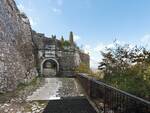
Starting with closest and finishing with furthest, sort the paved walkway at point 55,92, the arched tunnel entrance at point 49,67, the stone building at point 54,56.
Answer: the paved walkway at point 55,92 < the stone building at point 54,56 < the arched tunnel entrance at point 49,67

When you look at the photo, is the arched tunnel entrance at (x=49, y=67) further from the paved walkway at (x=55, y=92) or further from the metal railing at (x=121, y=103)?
the metal railing at (x=121, y=103)

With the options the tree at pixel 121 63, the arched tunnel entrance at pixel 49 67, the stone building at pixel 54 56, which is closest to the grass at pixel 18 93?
the tree at pixel 121 63

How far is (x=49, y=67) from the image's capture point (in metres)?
23.2

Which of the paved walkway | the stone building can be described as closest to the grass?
the paved walkway

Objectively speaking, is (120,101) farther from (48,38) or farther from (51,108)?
(48,38)

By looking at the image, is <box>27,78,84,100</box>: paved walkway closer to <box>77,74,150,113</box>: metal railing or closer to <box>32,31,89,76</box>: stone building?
<box>77,74,150,113</box>: metal railing

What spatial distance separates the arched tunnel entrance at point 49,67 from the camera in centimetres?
2195

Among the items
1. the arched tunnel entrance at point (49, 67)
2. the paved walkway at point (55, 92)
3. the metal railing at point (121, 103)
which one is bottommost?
the paved walkway at point (55, 92)

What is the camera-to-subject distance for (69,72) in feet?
71.7

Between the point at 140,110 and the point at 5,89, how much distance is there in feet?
22.1

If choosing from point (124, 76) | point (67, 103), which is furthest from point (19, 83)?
point (124, 76)

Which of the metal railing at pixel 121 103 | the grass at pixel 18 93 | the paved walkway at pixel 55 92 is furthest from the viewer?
the paved walkway at pixel 55 92

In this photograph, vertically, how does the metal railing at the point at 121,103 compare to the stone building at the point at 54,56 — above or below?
below

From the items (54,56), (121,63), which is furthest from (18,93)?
(54,56)
